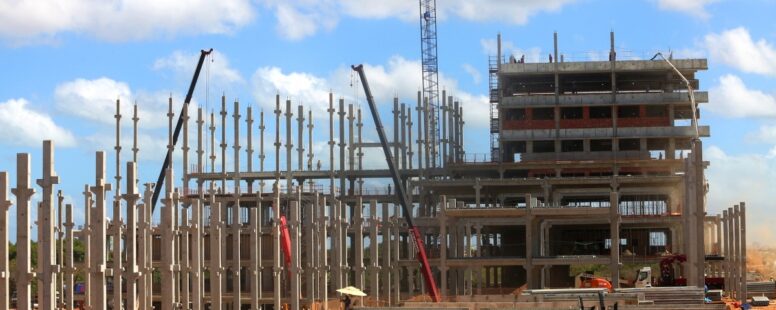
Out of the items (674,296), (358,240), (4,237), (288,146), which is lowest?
(674,296)

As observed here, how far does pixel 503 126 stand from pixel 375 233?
97.0ft

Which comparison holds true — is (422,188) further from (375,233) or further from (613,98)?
(375,233)

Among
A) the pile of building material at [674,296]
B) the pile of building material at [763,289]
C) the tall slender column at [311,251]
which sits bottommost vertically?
the pile of building material at [763,289]

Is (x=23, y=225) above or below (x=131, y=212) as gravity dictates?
below

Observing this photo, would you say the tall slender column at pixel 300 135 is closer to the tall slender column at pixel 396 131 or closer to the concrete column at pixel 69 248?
the tall slender column at pixel 396 131

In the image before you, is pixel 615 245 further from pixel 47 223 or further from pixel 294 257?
pixel 47 223

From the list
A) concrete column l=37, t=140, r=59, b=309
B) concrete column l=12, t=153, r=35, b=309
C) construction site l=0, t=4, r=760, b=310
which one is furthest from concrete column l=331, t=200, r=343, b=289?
concrete column l=12, t=153, r=35, b=309

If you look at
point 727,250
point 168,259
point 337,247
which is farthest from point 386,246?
point 168,259

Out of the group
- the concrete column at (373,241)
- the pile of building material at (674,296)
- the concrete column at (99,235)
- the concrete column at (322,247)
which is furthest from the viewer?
the concrete column at (373,241)

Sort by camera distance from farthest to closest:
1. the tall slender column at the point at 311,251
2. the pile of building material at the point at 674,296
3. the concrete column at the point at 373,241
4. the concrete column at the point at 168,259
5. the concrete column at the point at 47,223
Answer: the concrete column at the point at 373,241
the tall slender column at the point at 311,251
the pile of building material at the point at 674,296
the concrete column at the point at 168,259
the concrete column at the point at 47,223

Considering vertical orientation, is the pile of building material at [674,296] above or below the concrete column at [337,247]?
below

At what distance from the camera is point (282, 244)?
81.8 meters

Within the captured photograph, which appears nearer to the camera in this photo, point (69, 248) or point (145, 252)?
point (145, 252)

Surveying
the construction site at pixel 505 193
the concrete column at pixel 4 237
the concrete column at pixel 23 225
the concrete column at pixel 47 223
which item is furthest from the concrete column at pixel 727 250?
the concrete column at pixel 4 237
